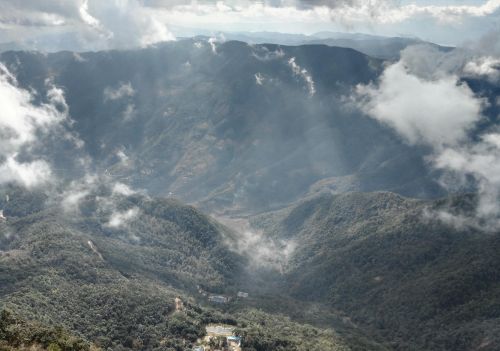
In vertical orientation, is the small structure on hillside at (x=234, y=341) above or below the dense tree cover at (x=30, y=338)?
below

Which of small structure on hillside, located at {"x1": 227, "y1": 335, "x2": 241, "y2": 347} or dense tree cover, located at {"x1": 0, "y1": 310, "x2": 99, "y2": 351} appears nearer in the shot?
dense tree cover, located at {"x1": 0, "y1": 310, "x2": 99, "y2": 351}

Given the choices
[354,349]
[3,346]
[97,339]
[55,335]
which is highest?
[3,346]

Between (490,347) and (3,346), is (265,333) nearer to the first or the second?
(490,347)

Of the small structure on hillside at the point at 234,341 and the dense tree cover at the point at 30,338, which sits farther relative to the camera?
the small structure on hillside at the point at 234,341

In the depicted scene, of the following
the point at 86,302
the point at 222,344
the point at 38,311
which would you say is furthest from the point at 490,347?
the point at 38,311

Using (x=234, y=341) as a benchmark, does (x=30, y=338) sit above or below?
above

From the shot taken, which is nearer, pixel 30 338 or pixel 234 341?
pixel 30 338

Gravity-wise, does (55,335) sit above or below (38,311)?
above

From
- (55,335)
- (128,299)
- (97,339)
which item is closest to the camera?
(55,335)

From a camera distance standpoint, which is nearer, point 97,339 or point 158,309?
point 97,339

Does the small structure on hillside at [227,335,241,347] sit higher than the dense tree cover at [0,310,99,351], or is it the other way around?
the dense tree cover at [0,310,99,351]

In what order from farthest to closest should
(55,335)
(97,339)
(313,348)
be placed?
(313,348)
(97,339)
(55,335)
